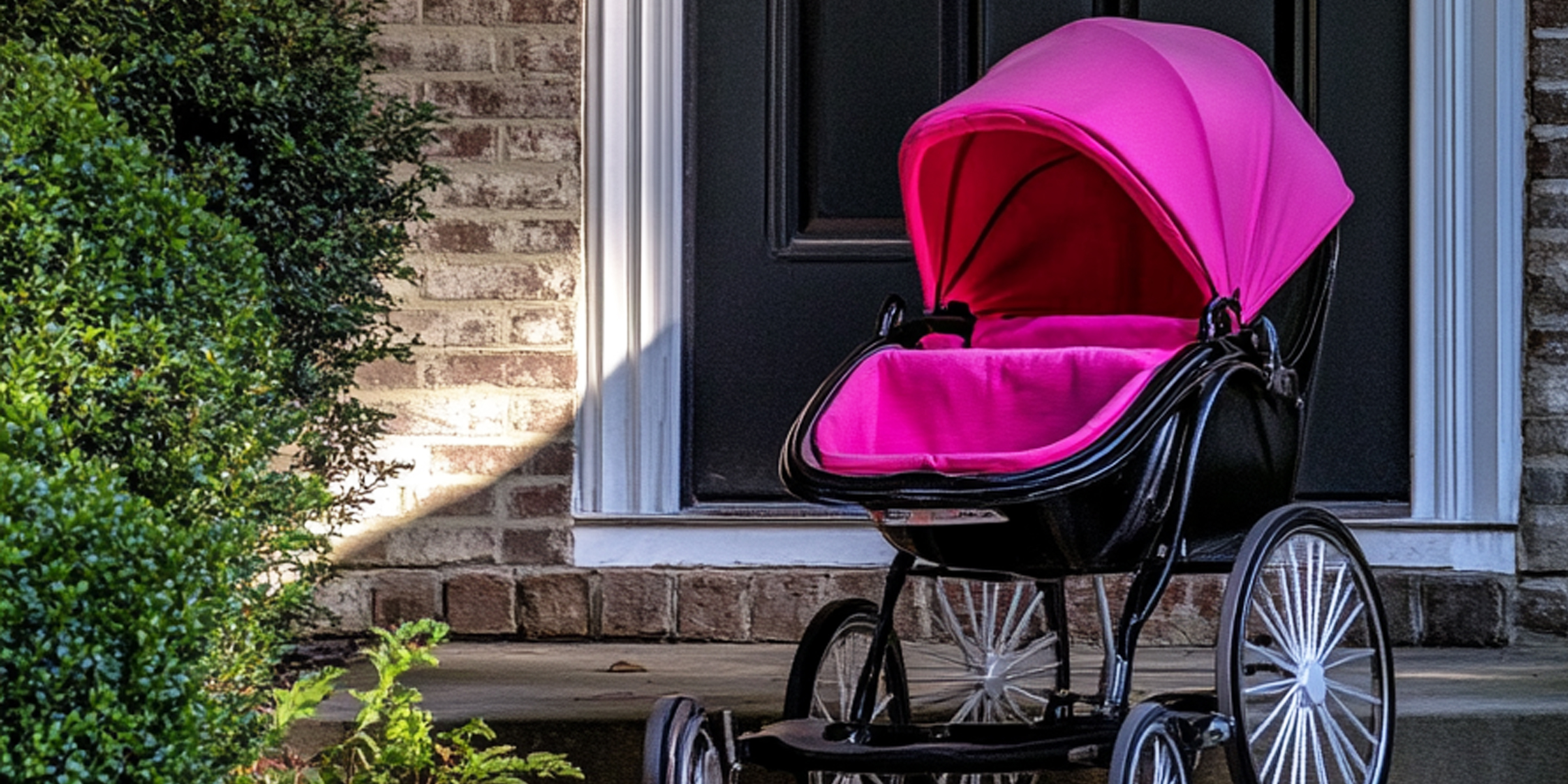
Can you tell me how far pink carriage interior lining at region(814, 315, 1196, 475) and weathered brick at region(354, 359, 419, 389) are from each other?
1.76 meters

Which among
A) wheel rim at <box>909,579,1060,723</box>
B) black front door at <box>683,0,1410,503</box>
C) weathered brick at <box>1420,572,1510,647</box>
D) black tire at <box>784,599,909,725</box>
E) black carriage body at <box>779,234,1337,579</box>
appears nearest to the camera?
black carriage body at <box>779,234,1337,579</box>

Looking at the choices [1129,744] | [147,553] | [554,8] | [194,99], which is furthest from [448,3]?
[1129,744]

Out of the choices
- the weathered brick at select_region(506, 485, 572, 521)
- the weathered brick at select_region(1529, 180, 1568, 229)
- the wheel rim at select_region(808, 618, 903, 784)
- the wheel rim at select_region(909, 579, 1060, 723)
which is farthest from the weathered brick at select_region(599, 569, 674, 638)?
the weathered brick at select_region(1529, 180, 1568, 229)

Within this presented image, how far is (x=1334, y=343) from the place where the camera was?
4.30m

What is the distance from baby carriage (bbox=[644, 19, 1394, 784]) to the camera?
2479 millimetres

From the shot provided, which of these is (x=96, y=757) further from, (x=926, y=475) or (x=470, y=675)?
(x=470, y=675)

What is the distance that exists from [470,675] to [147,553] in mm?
1474

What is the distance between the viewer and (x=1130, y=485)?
8.29 feet

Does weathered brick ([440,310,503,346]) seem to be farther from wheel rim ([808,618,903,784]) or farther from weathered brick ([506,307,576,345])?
wheel rim ([808,618,903,784])

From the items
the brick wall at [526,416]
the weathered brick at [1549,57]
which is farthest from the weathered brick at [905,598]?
the weathered brick at [1549,57]

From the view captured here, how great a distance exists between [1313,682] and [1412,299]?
179cm

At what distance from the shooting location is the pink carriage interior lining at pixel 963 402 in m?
2.59

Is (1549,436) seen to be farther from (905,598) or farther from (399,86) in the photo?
(399,86)

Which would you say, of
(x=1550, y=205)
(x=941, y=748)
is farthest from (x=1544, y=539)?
(x=941, y=748)
